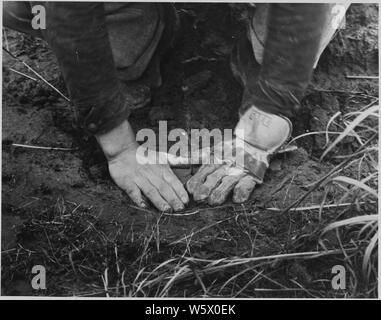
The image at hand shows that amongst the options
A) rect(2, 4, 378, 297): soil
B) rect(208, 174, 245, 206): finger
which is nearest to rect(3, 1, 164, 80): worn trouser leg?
rect(2, 4, 378, 297): soil

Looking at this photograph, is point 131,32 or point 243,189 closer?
point 243,189

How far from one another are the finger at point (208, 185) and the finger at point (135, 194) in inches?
3.8

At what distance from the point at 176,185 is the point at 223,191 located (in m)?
0.09

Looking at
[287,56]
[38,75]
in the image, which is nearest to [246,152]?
[287,56]

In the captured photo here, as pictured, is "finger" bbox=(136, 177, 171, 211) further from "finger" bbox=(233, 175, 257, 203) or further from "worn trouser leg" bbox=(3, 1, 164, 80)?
"worn trouser leg" bbox=(3, 1, 164, 80)

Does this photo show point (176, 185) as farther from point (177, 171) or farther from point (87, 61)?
point (87, 61)

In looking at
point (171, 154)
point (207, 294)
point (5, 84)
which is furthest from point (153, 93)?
point (207, 294)

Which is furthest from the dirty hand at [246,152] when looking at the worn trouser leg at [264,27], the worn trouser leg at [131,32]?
the worn trouser leg at [131,32]

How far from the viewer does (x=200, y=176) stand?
3.73ft

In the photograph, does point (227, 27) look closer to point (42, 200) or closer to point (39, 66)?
point (39, 66)

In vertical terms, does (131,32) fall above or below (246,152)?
above

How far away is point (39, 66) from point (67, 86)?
5.5 inches

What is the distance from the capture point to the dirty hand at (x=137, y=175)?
1.11 metres

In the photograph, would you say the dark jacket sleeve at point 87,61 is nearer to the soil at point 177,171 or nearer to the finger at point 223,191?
the soil at point 177,171
